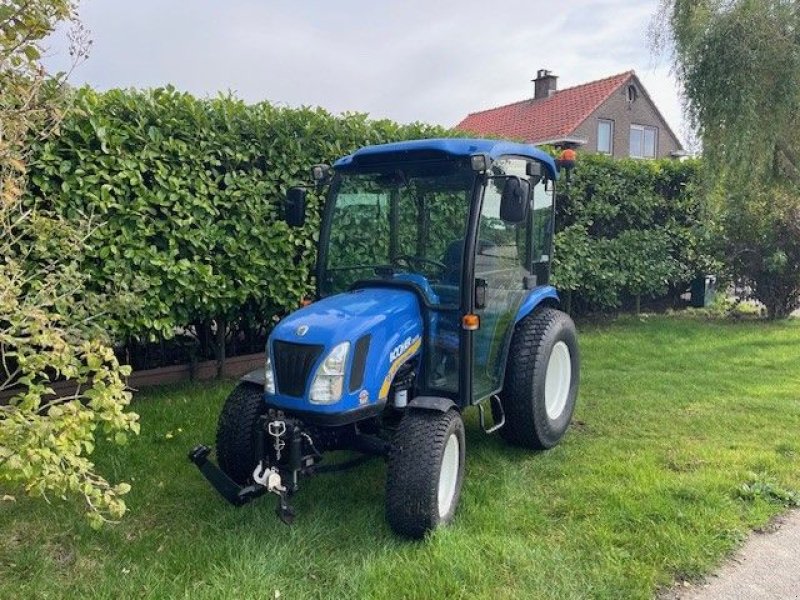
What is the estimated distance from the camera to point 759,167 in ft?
28.0

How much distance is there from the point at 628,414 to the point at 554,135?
18004 millimetres

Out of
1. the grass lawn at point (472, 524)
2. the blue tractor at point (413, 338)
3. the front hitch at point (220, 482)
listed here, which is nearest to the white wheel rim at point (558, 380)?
the blue tractor at point (413, 338)

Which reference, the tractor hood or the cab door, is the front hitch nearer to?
the tractor hood

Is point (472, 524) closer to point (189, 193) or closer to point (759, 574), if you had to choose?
point (759, 574)

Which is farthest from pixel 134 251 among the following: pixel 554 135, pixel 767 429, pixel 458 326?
pixel 554 135

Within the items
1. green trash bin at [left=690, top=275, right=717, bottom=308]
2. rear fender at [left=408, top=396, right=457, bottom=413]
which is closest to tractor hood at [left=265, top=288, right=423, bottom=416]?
rear fender at [left=408, top=396, right=457, bottom=413]

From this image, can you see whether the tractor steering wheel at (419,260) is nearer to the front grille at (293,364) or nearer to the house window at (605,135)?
the front grille at (293,364)

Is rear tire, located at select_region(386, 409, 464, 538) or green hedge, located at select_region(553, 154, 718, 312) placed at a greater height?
green hedge, located at select_region(553, 154, 718, 312)

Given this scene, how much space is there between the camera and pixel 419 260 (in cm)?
377

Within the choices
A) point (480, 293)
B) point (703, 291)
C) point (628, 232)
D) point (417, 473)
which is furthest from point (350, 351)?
point (703, 291)

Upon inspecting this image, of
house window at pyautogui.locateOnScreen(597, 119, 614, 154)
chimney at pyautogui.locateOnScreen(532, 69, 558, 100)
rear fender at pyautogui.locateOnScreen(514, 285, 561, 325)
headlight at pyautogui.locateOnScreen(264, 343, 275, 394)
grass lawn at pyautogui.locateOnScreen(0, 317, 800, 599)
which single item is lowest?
grass lawn at pyautogui.locateOnScreen(0, 317, 800, 599)

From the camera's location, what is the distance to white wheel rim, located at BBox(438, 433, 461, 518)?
326 centimetres

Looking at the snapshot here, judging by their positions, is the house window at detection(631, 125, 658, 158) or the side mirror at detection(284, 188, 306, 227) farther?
the house window at detection(631, 125, 658, 158)

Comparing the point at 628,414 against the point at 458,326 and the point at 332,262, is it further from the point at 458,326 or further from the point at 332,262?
the point at 332,262
